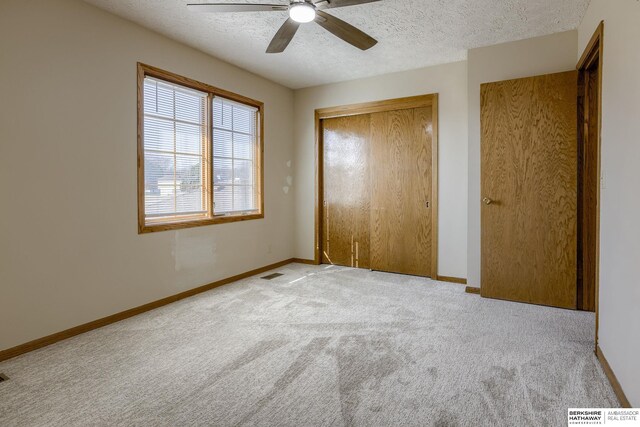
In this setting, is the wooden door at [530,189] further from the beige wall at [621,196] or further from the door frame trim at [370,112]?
the beige wall at [621,196]

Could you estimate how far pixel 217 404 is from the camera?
1.93 meters

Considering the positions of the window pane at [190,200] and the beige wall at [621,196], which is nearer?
the beige wall at [621,196]

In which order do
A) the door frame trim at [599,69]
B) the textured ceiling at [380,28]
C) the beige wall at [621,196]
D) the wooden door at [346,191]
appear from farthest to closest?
the wooden door at [346,191] → the textured ceiling at [380,28] → the door frame trim at [599,69] → the beige wall at [621,196]

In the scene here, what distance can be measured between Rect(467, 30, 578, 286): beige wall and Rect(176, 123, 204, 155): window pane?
9.76ft

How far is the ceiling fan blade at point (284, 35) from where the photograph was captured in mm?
2732

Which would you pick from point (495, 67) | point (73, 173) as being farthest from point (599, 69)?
point (73, 173)

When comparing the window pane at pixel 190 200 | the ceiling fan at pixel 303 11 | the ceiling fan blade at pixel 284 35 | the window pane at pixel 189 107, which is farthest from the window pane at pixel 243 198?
the ceiling fan at pixel 303 11

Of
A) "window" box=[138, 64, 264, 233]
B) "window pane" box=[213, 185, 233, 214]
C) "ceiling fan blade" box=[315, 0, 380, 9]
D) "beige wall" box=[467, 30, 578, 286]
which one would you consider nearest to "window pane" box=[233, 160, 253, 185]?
"window" box=[138, 64, 264, 233]

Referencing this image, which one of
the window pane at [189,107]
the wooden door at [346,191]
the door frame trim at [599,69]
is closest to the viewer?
the door frame trim at [599,69]

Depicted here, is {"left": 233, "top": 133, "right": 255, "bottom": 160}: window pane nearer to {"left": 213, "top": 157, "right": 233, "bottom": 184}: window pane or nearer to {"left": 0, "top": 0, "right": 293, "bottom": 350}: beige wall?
{"left": 213, "top": 157, "right": 233, "bottom": 184}: window pane

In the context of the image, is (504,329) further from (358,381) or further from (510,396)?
(358,381)

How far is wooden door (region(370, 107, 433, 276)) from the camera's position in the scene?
4.60m

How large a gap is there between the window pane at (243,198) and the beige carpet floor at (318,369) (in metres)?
1.45

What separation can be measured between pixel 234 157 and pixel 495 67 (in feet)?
10.2
